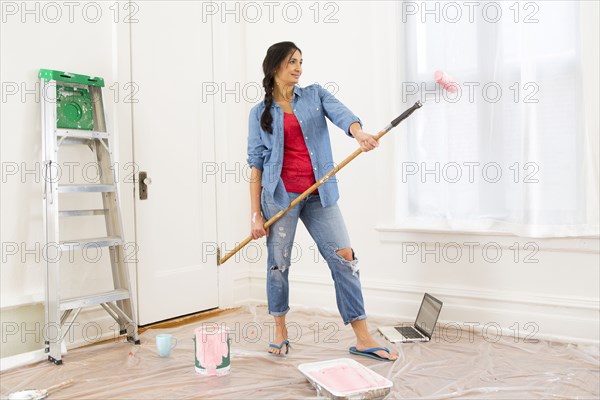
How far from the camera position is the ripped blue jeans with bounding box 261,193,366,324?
2.40 metres

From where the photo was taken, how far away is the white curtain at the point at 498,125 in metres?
2.56

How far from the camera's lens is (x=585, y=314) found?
8.50 ft

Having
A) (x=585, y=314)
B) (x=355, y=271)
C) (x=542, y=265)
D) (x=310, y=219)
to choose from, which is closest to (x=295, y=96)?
(x=310, y=219)

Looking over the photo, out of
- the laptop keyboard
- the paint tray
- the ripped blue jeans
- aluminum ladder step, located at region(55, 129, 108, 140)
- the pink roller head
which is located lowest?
the laptop keyboard

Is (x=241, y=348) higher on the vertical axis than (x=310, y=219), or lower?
lower

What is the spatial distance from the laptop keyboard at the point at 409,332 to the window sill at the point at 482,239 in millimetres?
485

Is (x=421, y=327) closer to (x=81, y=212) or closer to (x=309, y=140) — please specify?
(x=309, y=140)

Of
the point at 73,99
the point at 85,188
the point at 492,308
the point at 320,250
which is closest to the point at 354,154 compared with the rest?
the point at 320,250

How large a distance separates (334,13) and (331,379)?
2.23 meters

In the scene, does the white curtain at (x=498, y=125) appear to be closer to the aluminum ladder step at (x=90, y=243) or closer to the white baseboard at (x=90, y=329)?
the aluminum ladder step at (x=90, y=243)

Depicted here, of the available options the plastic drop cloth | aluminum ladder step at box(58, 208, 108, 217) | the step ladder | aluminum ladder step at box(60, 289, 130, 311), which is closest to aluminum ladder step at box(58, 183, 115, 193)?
the step ladder

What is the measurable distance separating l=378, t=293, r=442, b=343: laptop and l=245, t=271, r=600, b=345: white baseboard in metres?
0.16

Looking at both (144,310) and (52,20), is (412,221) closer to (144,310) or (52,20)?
(144,310)

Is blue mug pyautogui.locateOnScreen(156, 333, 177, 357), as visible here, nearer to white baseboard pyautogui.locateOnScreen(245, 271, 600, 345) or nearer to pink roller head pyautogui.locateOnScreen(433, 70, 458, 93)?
white baseboard pyautogui.locateOnScreen(245, 271, 600, 345)
